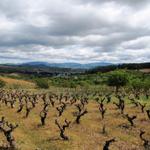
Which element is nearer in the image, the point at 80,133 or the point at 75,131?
the point at 80,133

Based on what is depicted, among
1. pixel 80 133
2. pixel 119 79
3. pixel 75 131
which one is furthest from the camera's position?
pixel 119 79

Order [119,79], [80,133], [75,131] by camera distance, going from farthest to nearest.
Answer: [119,79] < [75,131] < [80,133]

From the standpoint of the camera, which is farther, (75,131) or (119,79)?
(119,79)

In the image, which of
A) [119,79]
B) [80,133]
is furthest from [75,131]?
[119,79]

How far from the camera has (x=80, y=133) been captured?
63.3 metres

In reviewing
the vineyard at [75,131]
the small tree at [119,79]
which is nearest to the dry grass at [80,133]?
the vineyard at [75,131]

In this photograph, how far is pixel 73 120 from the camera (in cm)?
7681

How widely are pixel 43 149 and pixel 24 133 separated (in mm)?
11674

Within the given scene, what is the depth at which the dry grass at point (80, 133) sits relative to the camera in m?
53.5

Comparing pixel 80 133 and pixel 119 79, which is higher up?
pixel 119 79

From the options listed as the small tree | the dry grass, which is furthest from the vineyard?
the small tree

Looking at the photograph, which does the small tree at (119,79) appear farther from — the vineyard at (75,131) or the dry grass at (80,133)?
the dry grass at (80,133)

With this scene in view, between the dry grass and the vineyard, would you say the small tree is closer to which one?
the vineyard

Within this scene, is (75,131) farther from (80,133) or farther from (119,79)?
(119,79)
